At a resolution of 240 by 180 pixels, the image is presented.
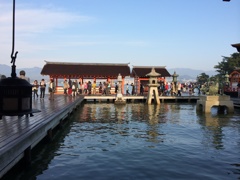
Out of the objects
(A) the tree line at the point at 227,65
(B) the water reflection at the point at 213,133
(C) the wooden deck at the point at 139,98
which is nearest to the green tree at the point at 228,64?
(A) the tree line at the point at 227,65

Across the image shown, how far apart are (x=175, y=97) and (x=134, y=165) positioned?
2923 cm

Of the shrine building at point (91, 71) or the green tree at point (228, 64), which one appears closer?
the shrine building at point (91, 71)

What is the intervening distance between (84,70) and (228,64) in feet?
125

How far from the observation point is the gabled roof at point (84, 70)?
40.5 m

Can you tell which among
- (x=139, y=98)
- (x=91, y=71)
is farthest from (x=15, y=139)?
(x=91, y=71)

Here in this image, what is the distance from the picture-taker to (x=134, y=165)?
925 centimetres

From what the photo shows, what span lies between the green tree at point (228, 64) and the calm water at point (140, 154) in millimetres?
49196

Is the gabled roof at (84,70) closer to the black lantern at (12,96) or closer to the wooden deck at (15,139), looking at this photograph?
the wooden deck at (15,139)

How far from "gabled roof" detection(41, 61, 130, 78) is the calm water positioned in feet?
80.4

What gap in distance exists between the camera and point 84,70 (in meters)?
41.8

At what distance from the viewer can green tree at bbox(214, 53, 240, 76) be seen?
204ft

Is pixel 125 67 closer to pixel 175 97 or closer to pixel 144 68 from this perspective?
pixel 144 68

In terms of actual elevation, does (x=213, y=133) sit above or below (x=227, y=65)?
below

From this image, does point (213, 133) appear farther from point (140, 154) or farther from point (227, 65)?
point (227, 65)
